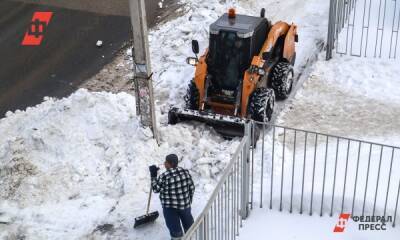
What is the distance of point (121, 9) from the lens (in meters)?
17.6

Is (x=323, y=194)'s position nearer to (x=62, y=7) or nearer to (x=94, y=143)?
(x=94, y=143)

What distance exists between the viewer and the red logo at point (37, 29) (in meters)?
16.1

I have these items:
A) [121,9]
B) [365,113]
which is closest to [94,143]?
[365,113]

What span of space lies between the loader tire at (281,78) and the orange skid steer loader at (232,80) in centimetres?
34

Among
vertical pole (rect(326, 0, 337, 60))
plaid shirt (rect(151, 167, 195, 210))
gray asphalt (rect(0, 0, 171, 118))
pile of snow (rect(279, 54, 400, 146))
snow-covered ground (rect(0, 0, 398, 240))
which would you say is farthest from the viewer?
gray asphalt (rect(0, 0, 171, 118))

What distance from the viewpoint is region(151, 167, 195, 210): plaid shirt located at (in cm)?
794

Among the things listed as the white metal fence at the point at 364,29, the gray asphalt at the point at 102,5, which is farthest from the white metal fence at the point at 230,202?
the gray asphalt at the point at 102,5

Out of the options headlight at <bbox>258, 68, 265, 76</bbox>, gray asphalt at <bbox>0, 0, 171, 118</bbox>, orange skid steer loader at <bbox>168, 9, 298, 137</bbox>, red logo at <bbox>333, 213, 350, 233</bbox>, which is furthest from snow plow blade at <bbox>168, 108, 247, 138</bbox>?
gray asphalt at <bbox>0, 0, 171, 118</bbox>

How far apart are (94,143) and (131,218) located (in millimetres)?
1897

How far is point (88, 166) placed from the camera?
10031 millimetres

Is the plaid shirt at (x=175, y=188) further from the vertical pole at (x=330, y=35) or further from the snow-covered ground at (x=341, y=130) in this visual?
the vertical pole at (x=330, y=35)

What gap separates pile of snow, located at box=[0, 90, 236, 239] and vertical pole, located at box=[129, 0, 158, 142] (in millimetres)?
290

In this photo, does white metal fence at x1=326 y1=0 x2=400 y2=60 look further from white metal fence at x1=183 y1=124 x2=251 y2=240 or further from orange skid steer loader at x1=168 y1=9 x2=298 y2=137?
white metal fence at x1=183 y1=124 x2=251 y2=240

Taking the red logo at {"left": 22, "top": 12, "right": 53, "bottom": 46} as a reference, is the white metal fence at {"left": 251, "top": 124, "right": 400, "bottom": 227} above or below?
below
